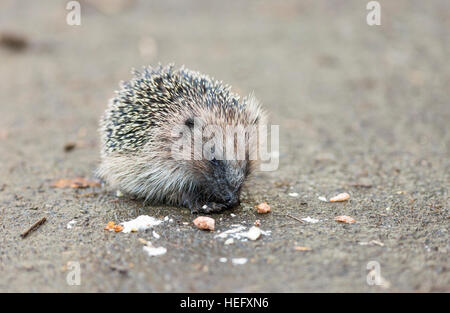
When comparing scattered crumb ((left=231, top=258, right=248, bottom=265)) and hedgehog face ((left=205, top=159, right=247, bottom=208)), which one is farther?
hedgehog face ((left=205, top=159, right=247, bottom=208))

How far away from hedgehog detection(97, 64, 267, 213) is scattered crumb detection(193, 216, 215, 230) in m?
0.46

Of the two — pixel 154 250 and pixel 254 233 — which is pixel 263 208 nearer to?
pixel 254 233

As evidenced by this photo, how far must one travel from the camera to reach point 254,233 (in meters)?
6.33

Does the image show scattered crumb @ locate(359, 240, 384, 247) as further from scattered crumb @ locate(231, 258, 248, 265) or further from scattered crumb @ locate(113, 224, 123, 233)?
scattered crumb @ locate(113, 224, 123, 233)

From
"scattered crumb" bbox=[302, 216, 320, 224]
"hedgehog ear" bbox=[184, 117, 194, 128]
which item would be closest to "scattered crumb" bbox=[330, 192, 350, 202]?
"scattered crumb" bbox=[302, 216, 320, 224]

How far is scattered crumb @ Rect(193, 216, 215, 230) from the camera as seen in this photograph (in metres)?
6.50

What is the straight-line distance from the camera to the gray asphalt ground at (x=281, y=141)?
5.68 m

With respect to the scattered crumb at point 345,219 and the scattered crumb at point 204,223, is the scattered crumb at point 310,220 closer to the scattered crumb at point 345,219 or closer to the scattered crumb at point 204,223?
the scattered crumb at point 345,219

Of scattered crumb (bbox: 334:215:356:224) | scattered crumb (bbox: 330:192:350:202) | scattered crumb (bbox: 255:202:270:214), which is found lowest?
scattered crumb (bbox: 334:215:356:224)

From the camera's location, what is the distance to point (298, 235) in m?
6.36

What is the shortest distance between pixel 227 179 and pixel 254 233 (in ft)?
3.17

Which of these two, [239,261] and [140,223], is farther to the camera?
[140,223]

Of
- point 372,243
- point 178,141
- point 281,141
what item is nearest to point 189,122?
point 178,141
